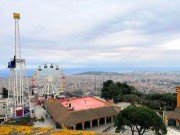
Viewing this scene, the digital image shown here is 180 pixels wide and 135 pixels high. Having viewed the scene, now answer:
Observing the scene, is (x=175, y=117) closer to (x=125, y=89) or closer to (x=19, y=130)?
(x=125, y=89)

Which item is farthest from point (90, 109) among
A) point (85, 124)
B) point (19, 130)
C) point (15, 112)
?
point (19, 130)

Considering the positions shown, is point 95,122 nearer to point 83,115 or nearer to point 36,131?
point 83,115

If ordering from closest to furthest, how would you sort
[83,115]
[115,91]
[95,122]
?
[83,115] < [95,122] < [115,91]

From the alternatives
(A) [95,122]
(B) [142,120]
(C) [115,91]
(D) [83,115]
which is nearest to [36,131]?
(B) [142,120]

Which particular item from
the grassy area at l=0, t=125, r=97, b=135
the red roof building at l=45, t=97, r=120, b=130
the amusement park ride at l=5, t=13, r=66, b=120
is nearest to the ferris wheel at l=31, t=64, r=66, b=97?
the amusement park ride at l=5, t=13, r=66, b=120

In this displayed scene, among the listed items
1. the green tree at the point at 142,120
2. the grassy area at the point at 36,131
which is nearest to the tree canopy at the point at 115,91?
the green tree at the point at 142,120

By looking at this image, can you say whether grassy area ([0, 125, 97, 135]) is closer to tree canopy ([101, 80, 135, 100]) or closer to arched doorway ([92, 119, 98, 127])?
arched doorway ([92, 119, 98, 127])

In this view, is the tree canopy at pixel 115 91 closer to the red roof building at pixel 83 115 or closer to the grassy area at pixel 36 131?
the red roof building at pixel 83 115

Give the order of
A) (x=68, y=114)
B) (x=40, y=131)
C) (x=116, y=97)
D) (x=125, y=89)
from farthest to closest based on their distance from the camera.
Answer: (x=125, y=89), (x=116, y=97), (x=68, y=114), (x=40, y=131)
